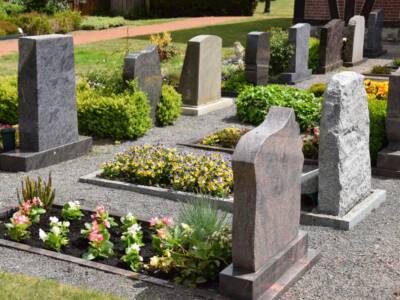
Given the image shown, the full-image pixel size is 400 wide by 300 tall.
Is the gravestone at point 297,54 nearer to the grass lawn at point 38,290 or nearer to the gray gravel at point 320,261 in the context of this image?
the gray gravel at point 320,261

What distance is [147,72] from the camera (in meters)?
12.0

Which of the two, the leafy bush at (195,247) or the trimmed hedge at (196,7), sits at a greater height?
the trimmed hedge at (196,7)

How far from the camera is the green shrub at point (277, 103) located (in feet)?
38.6

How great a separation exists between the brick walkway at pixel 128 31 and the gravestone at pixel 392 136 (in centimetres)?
1470

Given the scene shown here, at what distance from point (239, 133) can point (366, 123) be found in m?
3.35

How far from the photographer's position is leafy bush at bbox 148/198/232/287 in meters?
5.98

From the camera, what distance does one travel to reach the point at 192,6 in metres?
36.2

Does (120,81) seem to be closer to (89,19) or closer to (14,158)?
(14,158)

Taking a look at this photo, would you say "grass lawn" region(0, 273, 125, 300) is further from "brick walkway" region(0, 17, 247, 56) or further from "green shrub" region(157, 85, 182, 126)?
"brick walkway" region(0, 17, 247, 56)

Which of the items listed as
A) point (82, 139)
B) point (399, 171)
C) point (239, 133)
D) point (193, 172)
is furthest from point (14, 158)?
point (399, 171)

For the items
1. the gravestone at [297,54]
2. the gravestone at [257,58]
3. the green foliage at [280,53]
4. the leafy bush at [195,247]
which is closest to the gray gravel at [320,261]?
the leafy bush at [195,247]

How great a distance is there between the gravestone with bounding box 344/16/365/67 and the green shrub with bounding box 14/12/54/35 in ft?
37.0

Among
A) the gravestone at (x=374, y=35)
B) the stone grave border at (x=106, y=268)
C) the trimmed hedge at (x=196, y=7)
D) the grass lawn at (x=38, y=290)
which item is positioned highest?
the trimmed hedge at (x=196, y=7)

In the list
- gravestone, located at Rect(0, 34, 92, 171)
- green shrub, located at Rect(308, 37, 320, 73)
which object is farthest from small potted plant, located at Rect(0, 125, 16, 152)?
green shrub, located at Rect(308, 37, 320, 73)
